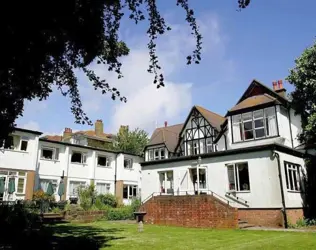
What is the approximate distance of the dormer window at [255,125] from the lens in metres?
24.0

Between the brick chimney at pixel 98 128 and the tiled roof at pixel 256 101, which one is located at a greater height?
the brick chimney at pixel 98 128

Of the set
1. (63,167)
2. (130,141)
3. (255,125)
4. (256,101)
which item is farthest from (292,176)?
(130,141)

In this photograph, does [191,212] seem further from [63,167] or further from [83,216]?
[63,167]

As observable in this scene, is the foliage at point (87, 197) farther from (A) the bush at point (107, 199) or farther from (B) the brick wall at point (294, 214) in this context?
(B) the brick wall at point (294, 214)

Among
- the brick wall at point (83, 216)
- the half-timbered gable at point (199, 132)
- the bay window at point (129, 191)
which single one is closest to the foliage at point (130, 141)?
the bay window at point (129, 191)

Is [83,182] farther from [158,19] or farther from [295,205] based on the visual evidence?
[158,19]

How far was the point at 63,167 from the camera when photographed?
3441 centimetres

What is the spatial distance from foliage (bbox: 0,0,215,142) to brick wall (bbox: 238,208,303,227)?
13865 mm

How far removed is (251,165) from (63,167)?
73.1 feet

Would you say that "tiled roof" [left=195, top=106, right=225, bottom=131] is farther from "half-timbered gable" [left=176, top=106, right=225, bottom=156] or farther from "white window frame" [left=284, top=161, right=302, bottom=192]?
"white window frame" [left=284, top=161, right=302, bottom=192]

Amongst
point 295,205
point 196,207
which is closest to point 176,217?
point 196,207

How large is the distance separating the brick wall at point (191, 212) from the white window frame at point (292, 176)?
459 cm

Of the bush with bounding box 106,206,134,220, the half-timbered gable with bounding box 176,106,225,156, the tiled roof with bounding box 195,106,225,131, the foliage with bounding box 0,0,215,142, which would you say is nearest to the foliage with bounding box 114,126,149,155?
the half-timbered gable with bounding box 176,106,225,156

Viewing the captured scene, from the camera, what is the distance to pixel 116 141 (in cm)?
5991
